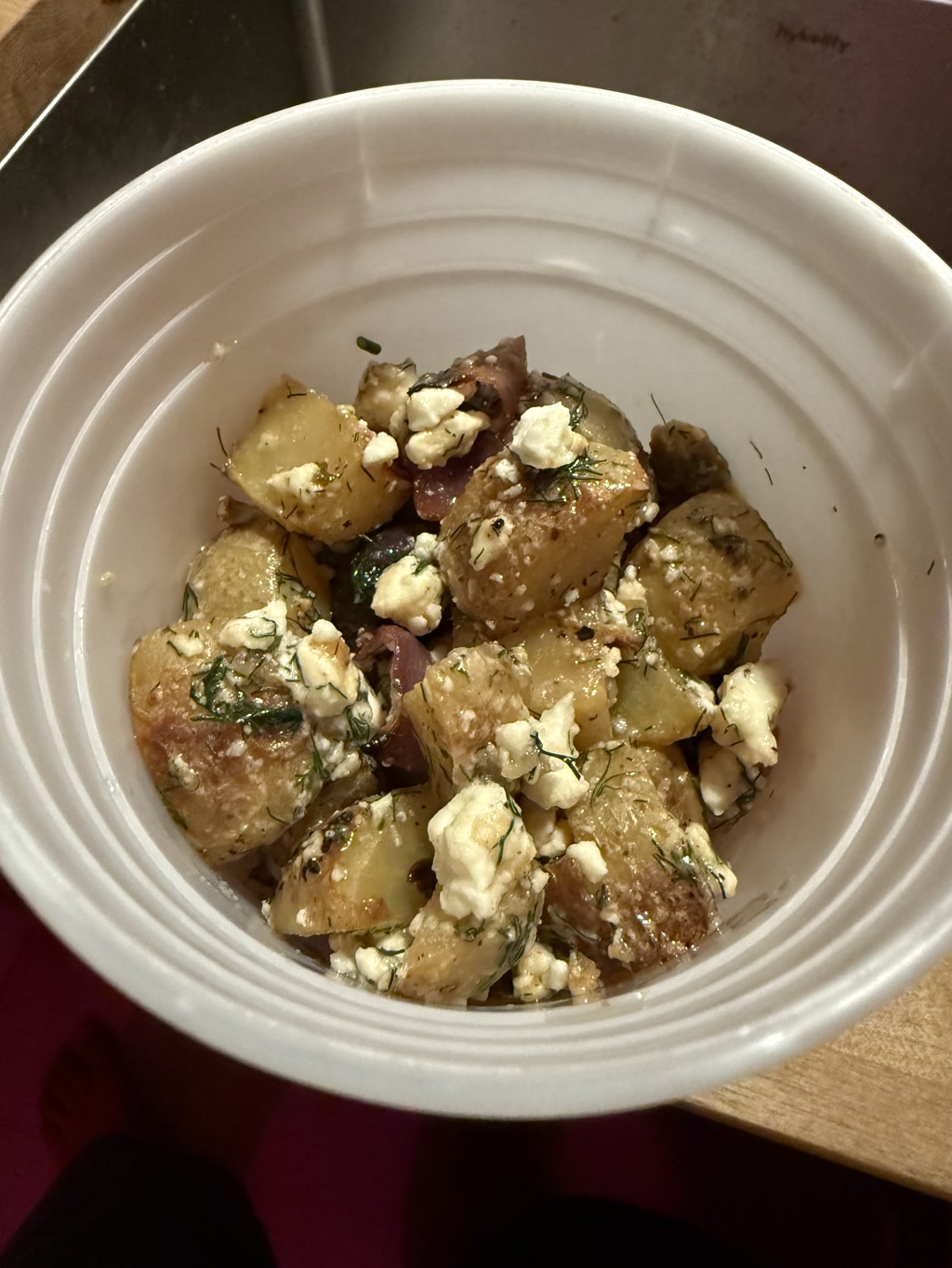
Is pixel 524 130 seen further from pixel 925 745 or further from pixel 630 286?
pixel 925 745

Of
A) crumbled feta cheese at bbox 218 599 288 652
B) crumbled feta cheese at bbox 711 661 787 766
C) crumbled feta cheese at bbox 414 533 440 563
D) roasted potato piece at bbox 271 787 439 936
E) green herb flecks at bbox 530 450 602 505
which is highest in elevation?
green herb flecks at bbox 530 450 602 505

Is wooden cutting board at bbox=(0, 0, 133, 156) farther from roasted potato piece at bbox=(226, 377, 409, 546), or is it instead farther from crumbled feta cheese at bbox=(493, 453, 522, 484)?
crumbled feta cheese at bbox=(493, 453, 522, 484)

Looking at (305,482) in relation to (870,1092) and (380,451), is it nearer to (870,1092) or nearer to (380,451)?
(380,451)

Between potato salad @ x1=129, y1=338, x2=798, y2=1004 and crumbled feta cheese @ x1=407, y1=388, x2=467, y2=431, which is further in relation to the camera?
crumbled feta cheese @ x1=407, y1=388, x2=467, y2=431

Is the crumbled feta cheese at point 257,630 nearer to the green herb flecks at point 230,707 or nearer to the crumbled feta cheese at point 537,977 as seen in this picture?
the green herb flecks at point 230,707

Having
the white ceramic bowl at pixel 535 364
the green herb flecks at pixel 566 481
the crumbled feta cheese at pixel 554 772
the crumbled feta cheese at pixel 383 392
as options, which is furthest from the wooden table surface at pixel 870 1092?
the green herb flecks at pixel 566 481

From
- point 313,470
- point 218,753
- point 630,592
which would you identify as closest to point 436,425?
point 313,470

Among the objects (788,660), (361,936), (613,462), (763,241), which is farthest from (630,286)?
(361,936)

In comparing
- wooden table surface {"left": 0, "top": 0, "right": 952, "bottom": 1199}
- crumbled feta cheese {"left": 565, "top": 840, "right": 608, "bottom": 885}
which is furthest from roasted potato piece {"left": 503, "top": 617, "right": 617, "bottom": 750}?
wooden table surface {"left": 0, "top": 0, "right": 952, "bottom": 1199}
